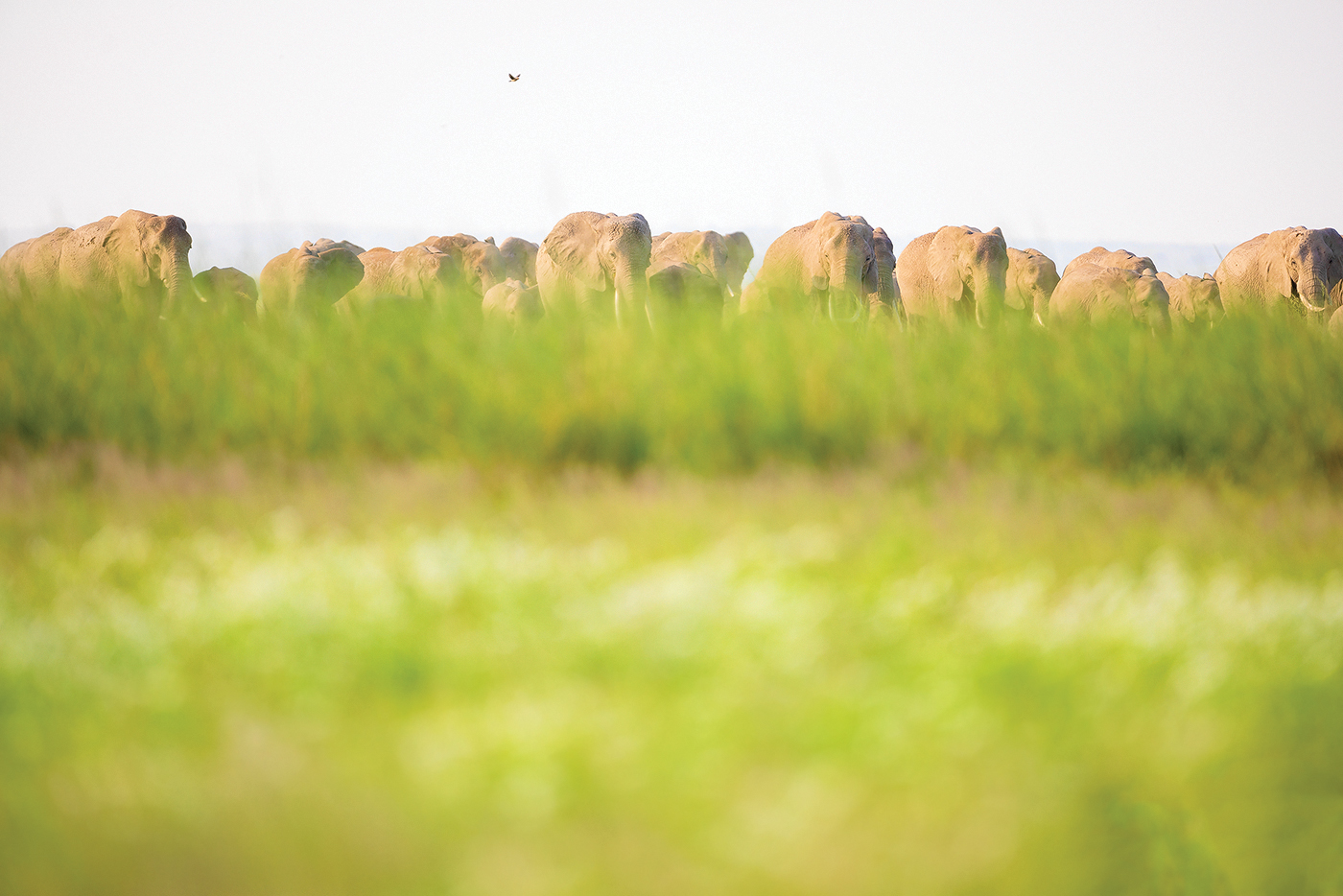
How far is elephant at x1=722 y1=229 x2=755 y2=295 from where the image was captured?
2123cm

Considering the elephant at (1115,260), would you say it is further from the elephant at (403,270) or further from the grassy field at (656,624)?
the grassy field at (656,624)

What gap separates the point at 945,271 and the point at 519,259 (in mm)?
9822

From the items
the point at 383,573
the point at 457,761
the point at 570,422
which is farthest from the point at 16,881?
the point at 570,422

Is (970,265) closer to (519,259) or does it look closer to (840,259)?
(840,259)

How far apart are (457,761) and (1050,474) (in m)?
2.84

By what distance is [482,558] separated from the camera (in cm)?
273

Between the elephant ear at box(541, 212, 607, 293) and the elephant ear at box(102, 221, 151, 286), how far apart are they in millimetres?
4676

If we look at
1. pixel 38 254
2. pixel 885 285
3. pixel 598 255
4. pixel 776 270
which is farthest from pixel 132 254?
pixel 885 285

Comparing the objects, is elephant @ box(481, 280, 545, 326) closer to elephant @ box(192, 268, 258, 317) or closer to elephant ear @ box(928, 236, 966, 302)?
elephant @ box(192, 268, 258, 317)

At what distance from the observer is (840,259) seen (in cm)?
1222

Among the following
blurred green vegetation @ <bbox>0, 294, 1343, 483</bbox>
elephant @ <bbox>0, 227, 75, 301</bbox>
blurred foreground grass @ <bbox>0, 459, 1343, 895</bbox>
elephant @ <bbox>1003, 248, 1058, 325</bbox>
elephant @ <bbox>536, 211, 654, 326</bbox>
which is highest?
elephant @ <bbox>0, 227, 75, 301</bbox>

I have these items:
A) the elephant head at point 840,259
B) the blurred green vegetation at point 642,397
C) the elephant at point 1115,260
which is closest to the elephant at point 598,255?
the elephant head at point 840,259

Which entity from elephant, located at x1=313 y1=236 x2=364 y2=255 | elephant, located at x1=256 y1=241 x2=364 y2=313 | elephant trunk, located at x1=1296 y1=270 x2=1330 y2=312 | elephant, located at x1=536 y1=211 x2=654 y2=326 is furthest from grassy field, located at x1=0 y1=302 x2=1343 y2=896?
elephant trunk, located at x1=1296 y1=270 x2=1330 y2=312

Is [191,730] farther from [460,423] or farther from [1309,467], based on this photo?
[1309,467]
